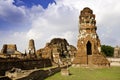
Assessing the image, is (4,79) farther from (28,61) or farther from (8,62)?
(28,61)

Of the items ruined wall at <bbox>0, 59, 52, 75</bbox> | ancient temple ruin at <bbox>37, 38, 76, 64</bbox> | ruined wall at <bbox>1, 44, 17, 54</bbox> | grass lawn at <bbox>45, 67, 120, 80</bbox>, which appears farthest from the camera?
ancient temple ruin at <bbox>37, 38, 76, 64</bbox>

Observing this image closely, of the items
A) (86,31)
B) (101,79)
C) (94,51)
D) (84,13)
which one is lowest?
(101,79)

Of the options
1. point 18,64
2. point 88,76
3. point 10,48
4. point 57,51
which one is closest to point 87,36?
point 18,64

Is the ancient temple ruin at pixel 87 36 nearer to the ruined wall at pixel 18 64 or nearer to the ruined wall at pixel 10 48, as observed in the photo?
the ruined wall at pixel 18 64

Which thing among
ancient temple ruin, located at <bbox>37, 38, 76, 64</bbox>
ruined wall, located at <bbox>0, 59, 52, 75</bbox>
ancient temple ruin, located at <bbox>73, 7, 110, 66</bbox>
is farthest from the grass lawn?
ancient temple ruin, located at <bbox>37, 38, 76, 64</bbox>

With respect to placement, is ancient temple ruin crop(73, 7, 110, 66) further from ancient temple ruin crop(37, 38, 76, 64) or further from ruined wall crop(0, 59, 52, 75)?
ancient temple ruin crop(37, 38, 76, 64)

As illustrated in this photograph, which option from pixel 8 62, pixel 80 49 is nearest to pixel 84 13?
pixel 80 49

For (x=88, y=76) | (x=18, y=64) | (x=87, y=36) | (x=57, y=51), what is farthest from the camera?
(x=57, y=51)

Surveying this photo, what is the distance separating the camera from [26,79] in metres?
16.6

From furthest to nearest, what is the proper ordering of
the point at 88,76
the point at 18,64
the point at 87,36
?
1. the point at 87,36
2. the point at 18,64
3. the point at 88,76

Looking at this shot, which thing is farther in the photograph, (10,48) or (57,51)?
(57,51)

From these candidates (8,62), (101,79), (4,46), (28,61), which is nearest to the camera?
(101,79)

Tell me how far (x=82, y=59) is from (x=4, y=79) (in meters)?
21.5

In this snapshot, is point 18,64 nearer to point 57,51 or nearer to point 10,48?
point 10,48
